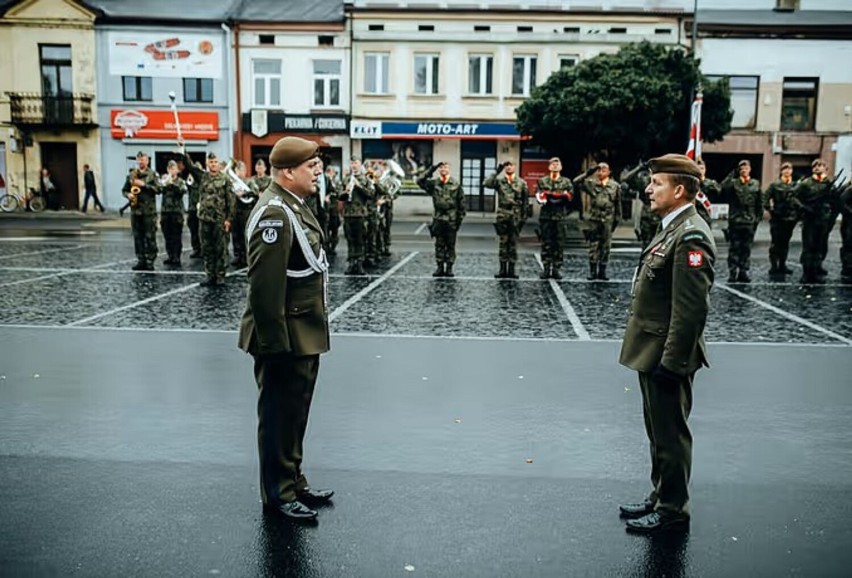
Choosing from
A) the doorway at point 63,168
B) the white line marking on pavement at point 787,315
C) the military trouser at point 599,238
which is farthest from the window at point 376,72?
the white line marking on pavement at point 787,315

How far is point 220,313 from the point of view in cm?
1102

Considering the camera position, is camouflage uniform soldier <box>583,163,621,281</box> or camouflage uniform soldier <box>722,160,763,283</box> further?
camouflage uniform soldier <box>583,163,621,281</box>

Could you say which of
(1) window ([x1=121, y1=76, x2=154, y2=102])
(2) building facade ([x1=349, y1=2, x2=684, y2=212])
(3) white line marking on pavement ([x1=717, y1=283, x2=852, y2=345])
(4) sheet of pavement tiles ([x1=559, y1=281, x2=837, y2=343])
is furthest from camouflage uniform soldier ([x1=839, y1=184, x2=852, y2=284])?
(1) window ([x1=121, y1=76, x2=154, y2=102])

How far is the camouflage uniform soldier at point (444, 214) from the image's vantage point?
15.5 metres

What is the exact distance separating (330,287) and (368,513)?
9351mm

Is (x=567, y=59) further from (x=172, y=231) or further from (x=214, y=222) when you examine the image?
(x=214, y=222)

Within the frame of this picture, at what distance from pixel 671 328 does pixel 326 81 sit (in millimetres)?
33583

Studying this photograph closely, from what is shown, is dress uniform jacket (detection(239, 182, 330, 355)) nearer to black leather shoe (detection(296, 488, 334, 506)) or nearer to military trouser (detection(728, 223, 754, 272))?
black leather shoe (detection(296, 488, 334, 506))

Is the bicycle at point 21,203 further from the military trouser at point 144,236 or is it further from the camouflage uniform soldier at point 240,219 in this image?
the military trouser at point 144,236

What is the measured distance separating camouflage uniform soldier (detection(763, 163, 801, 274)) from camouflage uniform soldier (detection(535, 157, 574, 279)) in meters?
3.94

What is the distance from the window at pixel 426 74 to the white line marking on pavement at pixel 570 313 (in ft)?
75.1

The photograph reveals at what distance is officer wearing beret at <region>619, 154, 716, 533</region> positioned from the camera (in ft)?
14.0

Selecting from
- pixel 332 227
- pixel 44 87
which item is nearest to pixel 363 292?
pixel 332 227

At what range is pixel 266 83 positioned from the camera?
1421 inches
